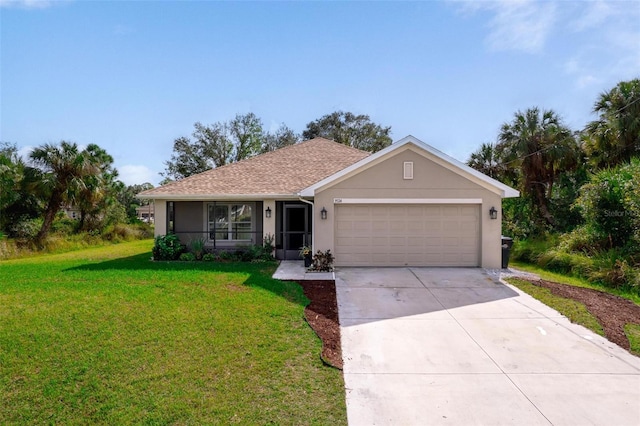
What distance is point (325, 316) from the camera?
6812 mm

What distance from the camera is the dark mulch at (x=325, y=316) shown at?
5.21 meters

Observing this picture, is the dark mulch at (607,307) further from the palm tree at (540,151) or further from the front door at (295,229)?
the palm tree at (540,151)

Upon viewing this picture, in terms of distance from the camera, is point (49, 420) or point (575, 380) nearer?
point (49, 420)

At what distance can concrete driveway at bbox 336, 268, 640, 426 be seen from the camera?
3.86 m

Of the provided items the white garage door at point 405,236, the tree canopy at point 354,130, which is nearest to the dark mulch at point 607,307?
the white garage door at point 405,236

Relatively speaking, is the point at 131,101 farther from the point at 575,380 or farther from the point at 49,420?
the point at 575,380

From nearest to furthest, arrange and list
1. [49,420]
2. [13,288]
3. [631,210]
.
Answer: [49,420] → [13,288] → [631,210]

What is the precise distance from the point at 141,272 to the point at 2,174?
41.0ft

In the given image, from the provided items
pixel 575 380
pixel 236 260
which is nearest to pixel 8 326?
pixel 236 260

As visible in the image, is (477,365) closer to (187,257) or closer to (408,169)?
(408,169)

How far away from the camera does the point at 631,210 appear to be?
34.2 feet

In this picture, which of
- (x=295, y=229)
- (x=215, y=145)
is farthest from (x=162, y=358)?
(x=215, y=145)

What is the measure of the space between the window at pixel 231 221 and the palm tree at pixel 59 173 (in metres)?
9.33

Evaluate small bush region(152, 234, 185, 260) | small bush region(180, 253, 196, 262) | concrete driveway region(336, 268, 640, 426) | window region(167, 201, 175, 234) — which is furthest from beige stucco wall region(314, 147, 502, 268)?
window region(167, 201, 175, 234)
